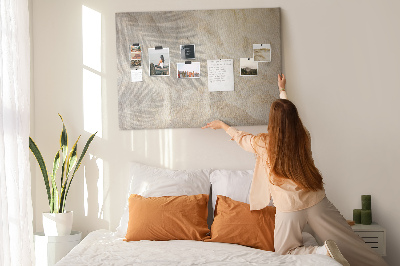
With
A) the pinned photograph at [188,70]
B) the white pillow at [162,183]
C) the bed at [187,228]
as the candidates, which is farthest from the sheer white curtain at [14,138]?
the pinned photograph at [188,70]

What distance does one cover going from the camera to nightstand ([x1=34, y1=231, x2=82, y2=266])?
3.97 m

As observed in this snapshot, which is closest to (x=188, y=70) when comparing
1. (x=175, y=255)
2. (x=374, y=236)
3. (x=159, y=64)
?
(x=159, y=64)

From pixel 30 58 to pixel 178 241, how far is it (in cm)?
196

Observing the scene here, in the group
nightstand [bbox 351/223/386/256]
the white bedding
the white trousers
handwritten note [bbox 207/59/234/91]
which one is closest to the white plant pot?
the white bedding

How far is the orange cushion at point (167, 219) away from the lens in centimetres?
373

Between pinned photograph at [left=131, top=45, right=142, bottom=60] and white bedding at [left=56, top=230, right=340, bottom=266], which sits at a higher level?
pinned photograph at [left=131, top=45, right=142, bottom=60]

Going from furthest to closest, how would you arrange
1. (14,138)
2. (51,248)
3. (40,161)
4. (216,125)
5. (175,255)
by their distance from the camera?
(216,125) < (40,161) < (51,248) < (14,138) < (175,255)

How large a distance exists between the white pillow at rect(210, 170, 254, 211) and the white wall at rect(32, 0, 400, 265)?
0.61 feet

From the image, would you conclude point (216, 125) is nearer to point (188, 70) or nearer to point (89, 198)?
point (188, 70)

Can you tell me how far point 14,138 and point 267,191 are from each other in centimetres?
176

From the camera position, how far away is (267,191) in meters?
3.71

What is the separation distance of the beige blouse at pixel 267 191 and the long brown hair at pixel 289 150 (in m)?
0.06

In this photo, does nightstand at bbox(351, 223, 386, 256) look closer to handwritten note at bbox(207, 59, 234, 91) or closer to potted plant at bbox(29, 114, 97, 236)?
handwritten note at bbox(207, 59, 234, 91)

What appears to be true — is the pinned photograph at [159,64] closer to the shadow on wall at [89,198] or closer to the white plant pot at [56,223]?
the shadow on wall at [89,198]
